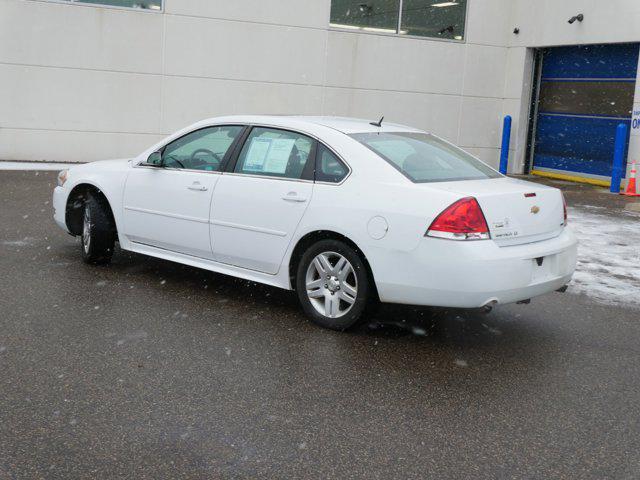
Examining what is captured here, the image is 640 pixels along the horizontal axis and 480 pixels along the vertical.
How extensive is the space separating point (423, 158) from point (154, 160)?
7.92ft

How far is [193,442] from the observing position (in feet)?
13.1

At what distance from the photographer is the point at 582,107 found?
19.2 meters

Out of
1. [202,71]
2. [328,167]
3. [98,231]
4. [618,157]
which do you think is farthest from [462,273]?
[202,71]

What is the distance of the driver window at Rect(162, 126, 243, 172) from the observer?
691 centimetres

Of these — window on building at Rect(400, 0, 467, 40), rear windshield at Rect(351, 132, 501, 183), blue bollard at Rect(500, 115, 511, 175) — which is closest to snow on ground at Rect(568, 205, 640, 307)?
rear windshield at Rect(351, 132, 501, 183)

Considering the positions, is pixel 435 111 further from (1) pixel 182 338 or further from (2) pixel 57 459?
(2) pixel 57 459

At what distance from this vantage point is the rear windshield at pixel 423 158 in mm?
6027

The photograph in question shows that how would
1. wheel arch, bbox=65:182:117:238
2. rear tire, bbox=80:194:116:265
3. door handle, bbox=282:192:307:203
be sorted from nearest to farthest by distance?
door handle, bbox=282:192:307:203
rear tire, bbox=80:194:116:265
wheel arch, bbox=65:182:117:238

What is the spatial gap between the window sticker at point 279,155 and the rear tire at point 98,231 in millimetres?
1936

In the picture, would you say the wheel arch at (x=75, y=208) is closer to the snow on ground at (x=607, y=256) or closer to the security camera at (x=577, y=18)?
the snow on ground at (x=607, y=256)

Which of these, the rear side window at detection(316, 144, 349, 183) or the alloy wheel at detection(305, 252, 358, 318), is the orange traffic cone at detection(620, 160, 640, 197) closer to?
the rear side window at detection(316, 144, 349, 183)

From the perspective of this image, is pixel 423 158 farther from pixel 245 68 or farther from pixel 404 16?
pixel 404 16

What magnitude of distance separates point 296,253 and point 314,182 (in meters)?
0.54

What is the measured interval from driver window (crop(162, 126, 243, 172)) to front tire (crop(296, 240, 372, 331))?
1311 mm
